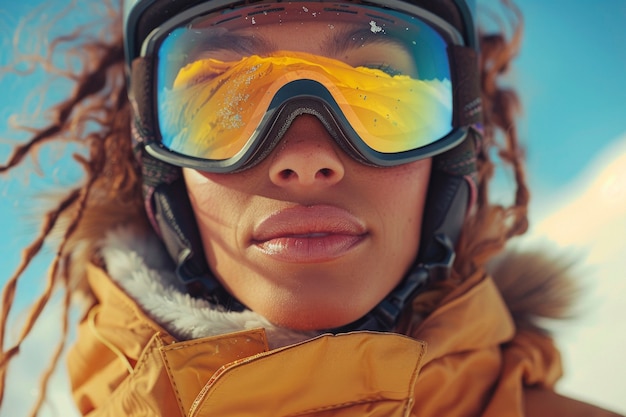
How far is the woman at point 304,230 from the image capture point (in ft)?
4.90

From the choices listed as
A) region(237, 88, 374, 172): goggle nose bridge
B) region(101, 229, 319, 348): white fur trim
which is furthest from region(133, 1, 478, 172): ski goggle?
region(101, 229, 319, 348): white fur trim

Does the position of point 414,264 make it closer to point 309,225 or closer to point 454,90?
point 309,225

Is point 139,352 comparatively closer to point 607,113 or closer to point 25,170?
point 25,170

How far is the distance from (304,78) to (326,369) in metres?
0.73

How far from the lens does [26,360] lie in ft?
7.15

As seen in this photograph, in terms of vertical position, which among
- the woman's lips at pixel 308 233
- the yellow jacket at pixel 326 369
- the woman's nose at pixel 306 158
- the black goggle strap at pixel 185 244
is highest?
the woman's nose at pixel 306 158

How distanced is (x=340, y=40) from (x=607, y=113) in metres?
1.61

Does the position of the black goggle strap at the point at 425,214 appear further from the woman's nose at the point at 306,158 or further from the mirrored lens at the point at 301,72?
the woman's nose at the point at 306,158

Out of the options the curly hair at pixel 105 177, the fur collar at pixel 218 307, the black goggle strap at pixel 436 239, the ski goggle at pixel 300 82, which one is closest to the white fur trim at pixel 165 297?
the fur collar at pixel 218 307

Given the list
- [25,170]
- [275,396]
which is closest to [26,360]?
[25,170]

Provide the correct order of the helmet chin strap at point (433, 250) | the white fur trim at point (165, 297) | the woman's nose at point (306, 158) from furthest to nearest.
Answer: the helmet chin strap at point (433, 250), the white fur trim at point (165, 297), the woman's nose at point (306, 158)

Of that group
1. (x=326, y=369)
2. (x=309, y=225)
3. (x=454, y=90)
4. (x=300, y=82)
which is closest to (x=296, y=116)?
(x=300, y=82)

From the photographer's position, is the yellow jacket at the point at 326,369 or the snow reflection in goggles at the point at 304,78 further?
the snow reflection in goggles at the point at 304,78

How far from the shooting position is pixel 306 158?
1569 mm
